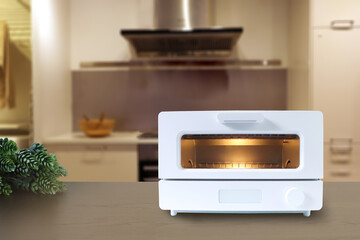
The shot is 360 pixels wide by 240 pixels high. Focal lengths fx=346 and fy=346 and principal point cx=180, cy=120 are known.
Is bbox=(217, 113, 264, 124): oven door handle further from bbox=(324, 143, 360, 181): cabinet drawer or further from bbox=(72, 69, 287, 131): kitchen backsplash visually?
bbox=(72, 69, 287, 131): kitchen backsplash

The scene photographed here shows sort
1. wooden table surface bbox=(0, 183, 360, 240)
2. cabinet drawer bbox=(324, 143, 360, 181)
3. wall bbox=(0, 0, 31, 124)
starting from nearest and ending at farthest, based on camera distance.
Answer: wooden table surface bbox=(0, 183, 360, 240) → wall bbox=(0, 0, 31, 124) → cabinet drawer bbox=(324, 143, 360, 181)

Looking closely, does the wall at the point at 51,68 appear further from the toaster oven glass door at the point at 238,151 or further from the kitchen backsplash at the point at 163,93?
the toaster oven glass door at the point at 238,151

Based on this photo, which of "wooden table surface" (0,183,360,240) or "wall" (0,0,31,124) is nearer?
"wooden table surface" (0,183,360,240)

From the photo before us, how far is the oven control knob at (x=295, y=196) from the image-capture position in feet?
2.13

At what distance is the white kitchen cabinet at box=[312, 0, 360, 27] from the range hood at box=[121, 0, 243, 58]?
1.70ft

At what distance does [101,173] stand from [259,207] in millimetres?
1814

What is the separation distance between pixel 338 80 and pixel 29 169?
2.06 metres

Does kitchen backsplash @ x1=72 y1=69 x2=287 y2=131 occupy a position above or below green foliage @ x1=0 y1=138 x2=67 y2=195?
above

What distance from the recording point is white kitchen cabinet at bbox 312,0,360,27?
2.23 meters

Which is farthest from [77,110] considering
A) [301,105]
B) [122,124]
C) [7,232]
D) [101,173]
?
[7,232]

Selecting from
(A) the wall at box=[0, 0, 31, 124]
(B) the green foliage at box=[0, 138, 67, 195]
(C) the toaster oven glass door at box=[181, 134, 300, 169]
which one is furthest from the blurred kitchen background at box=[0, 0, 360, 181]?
(C) the toaster oven glass door at box=[181, 134, 300, 169]

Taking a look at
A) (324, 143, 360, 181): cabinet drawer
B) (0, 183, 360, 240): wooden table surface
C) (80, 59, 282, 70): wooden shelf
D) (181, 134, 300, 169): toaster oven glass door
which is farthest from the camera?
(80, 59, 282, 70): wooden shelf

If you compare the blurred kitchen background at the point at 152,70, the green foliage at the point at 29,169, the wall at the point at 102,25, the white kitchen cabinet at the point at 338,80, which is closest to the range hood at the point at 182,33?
the blurred kitchen background at the point at 152,70

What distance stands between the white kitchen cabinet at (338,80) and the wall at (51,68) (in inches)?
70.3
